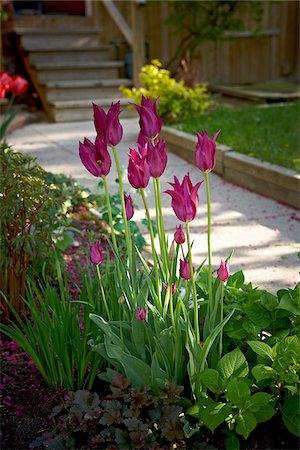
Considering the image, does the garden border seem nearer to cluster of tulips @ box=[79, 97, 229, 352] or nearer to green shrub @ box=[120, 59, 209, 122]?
green shrub @ box=[120, 59, 209, 122]

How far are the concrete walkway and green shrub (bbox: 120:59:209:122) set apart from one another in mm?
730

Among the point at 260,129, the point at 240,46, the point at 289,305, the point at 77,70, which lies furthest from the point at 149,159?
the point at 240,46

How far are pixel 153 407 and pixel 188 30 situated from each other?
30.6ft

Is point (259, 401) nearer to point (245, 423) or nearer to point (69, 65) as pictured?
point (245, 423)

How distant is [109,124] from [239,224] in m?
3.00

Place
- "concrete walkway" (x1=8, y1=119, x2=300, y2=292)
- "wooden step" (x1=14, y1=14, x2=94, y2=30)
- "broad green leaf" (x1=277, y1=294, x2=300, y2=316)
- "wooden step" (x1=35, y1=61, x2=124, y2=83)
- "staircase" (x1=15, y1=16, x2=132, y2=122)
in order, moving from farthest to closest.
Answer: "wooden step" (x1=14, y1=14, x2=94, y2=30)
"wooden step" (x1=35, y1=61, x2=124, y2=83)
"staircase" (x1=15, y1=16, x2=132, y2=122)
"concrete walkway" (x1=8, y1=119, x2=300, y2=292)
"broad green leaf" (x1=277, y1=294, x2=300, y2=316)

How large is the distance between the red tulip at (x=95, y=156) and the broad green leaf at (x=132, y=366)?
0.56 meters

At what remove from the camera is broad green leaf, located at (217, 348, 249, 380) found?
210 centimetres

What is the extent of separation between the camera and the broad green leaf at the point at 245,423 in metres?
1.97

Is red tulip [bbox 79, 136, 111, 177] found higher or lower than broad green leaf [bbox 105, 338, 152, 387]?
higher

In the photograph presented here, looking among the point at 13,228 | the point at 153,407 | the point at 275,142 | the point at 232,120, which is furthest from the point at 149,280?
the point at 232,120

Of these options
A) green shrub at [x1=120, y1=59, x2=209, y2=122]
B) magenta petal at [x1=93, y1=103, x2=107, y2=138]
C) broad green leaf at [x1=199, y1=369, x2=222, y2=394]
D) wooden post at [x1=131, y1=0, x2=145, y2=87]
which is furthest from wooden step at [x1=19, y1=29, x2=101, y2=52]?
broad green leaf at [x1=199, y1=369, x2=222, y2=394]

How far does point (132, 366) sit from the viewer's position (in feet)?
7.11

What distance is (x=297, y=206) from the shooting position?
5.18m
